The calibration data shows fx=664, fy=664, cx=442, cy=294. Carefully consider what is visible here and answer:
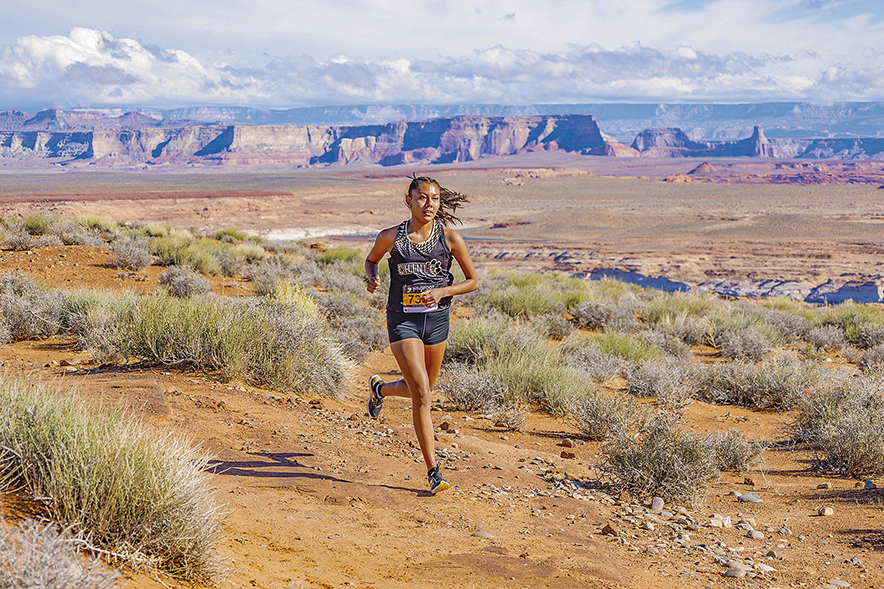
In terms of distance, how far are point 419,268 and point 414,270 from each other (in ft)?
0.11

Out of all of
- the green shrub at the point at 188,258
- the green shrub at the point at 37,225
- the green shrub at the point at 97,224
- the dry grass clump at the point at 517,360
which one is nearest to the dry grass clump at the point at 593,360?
the dry grass clump at the point at 517,360

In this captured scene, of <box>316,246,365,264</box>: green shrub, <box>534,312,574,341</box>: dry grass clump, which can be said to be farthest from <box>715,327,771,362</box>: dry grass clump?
<box>316,246,365,264</box>: green shrub

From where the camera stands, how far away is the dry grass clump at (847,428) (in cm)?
534

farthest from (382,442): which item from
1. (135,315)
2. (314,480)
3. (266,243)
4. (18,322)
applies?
(266,243)

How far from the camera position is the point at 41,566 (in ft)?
6.33

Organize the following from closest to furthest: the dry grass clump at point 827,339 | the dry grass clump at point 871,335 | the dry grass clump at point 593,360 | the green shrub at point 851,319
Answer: the dry grass clump at point 593,360
the dry grass clump at point 827,339
the dry grass clump at point 871,335
the green shrub at point 851,319

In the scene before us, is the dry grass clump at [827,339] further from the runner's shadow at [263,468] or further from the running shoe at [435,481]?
the runner's shadow at [263,468]

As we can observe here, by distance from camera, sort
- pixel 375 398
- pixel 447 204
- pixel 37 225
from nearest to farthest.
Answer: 1. pixel 447 204
2. pixel 375 398
3. pixel 37 225

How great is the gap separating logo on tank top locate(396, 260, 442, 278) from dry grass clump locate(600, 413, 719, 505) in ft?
6.50

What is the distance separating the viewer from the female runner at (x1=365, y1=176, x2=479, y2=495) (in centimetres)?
418

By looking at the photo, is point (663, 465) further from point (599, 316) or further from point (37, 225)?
point (37, 225)

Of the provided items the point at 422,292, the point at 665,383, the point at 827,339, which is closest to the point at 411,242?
the point at 422,292

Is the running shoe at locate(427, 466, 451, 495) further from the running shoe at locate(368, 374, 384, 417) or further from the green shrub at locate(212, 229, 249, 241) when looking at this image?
the green shrub at locate(212, 229, 249, 241)

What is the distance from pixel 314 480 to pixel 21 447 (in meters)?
1.97
